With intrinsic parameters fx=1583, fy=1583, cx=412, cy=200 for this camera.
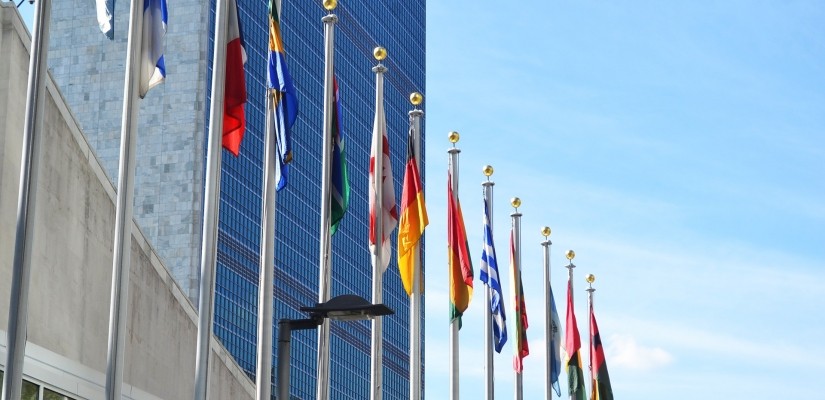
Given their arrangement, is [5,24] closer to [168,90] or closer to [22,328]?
[22,328]

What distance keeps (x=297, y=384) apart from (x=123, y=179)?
347ft

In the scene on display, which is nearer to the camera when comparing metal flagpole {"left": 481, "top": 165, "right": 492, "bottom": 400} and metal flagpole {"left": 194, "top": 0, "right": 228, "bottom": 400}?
metal flagpole {"left": 194, "top": 0, "right": 228, "bottom": 400}

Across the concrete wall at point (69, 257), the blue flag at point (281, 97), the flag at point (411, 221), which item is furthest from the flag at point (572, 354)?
the blue flag at point (281, 97)

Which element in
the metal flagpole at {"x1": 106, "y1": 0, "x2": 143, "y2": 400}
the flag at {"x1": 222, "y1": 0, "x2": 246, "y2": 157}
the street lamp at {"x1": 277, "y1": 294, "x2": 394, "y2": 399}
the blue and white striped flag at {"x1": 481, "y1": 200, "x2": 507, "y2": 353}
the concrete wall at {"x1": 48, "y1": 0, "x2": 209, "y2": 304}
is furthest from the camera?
the concrete wall at {"x1": 48, "y1": 0, "x2": 209, "y2": 304}

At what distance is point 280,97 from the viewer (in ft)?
102

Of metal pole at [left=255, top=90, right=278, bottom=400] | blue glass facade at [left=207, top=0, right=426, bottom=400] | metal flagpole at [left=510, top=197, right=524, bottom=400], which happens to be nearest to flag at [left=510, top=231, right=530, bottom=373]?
metal flagpole at [left=510, top=197, right=524, bottom=400]

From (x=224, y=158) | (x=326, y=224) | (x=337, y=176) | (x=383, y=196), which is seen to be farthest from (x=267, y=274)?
(x=224, y=158)

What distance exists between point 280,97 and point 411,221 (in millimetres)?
6398

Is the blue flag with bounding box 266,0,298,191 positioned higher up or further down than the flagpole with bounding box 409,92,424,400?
higher up

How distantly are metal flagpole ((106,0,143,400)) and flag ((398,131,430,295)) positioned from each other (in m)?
10.7

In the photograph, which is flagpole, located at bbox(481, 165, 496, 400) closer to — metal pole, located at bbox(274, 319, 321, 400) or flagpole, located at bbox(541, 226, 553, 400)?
flagpole, located at bbox(541, 226, 553, 400)

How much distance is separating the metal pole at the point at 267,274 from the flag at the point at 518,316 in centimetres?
1106

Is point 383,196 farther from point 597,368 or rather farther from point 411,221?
point 597,368

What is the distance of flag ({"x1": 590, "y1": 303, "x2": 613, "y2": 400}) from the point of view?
45031 mm
